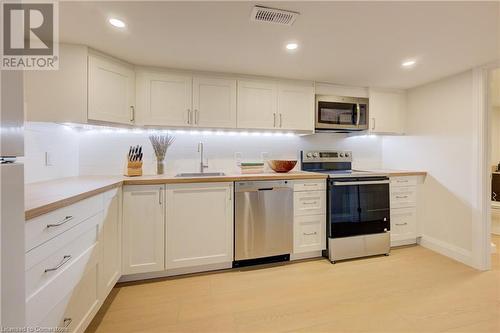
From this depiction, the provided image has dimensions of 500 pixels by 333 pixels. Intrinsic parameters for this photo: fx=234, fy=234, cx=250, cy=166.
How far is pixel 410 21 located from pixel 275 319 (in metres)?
2.29

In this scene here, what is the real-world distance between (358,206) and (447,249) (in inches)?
46.1

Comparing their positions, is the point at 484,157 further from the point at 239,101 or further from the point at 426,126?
the point at 239,101

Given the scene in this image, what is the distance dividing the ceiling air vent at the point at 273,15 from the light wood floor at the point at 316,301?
209 cm

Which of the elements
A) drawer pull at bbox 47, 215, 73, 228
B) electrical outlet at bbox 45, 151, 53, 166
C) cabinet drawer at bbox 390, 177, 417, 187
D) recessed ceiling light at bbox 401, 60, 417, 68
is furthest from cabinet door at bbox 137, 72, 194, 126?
cabinet drawer at bbox 390, 177, 417, 187

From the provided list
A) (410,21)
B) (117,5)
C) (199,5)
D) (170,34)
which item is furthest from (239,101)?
(410,21)

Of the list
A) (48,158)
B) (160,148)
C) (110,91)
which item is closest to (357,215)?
(160,148)

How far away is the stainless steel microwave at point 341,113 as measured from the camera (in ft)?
9.48

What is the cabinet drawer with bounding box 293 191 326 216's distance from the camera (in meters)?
2.54

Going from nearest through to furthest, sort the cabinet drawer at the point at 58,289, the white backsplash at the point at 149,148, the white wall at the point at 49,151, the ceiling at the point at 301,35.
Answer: the cabinet drawer at the point at 58,289 < the ceiling at the point at 301,35 < the white wall at the point at 49,151 < the white backsplash at the point at 149,148

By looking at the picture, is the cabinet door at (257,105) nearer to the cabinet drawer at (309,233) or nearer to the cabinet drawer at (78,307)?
the cabinet drawer at (309,233)

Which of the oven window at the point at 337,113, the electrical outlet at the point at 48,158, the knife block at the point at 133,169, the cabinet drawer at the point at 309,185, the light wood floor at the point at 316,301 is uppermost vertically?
the oven window at the point at 337,113

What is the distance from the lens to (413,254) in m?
2.77

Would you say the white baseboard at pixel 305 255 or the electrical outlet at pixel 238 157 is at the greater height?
the electrical outlet at pixel 238 157

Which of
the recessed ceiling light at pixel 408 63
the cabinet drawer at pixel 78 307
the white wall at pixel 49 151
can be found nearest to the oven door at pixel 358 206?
the recessed ceiling light at pixel 408 63
